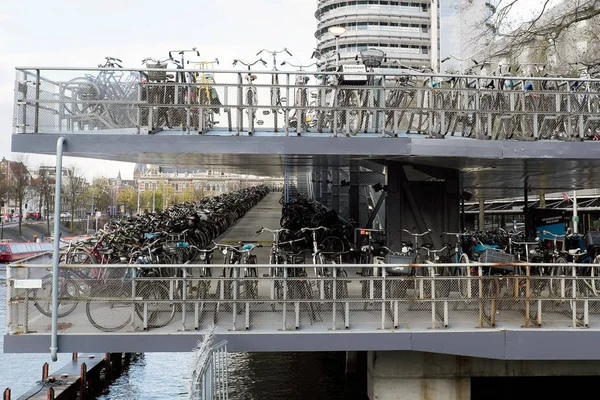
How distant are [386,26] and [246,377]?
103 metres

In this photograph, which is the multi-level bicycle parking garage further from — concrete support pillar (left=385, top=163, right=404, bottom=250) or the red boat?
the red boat

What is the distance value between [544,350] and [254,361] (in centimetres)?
1211

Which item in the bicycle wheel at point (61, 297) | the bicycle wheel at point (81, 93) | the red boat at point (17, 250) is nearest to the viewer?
the bicycle wheel at point (61, 297)

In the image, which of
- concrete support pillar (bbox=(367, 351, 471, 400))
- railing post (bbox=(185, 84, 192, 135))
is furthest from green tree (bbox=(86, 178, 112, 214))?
concrete support pillar (bbox=(367, 351, 471, 400))

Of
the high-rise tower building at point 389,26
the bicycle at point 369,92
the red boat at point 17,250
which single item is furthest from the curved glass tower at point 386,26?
the bicycle at point 369,92

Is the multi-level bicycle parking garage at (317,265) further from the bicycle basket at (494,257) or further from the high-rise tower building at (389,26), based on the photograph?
the high-rise tower building at (389,26)

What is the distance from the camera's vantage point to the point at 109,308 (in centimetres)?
952

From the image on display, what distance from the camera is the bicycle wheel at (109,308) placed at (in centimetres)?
943

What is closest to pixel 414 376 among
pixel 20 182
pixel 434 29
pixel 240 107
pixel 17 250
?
pixel 240 107

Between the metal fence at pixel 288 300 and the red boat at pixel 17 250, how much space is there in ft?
151

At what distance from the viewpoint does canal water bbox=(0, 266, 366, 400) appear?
53.9 feet

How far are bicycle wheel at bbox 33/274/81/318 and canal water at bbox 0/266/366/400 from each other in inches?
255

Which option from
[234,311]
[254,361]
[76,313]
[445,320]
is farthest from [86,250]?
[254,361]

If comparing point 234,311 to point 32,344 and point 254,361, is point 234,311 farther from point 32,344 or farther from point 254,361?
point 254,361
